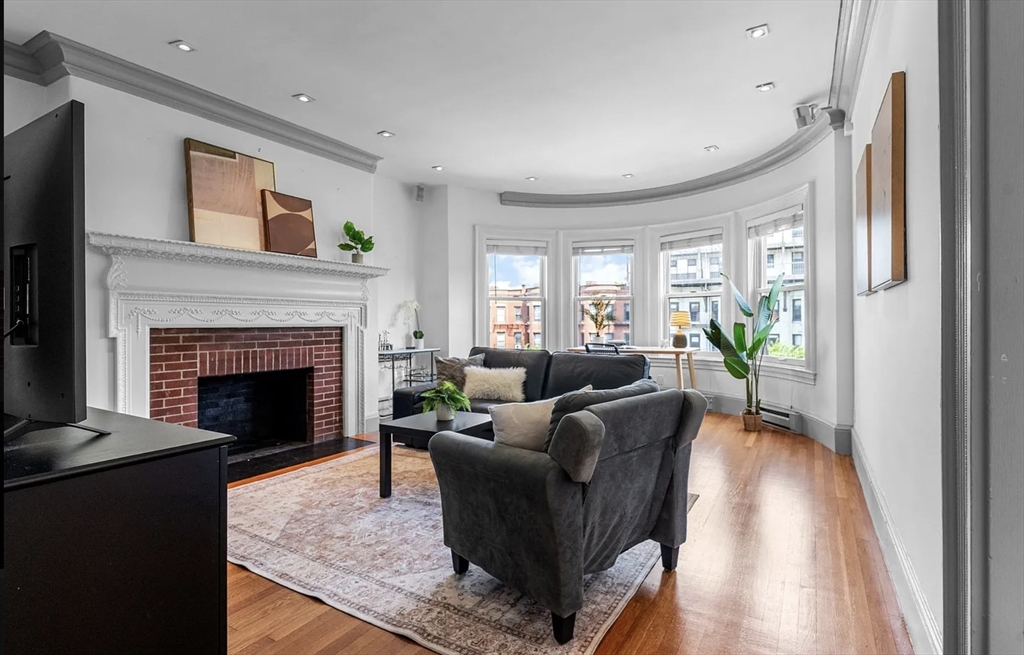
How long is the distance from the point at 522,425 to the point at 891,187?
1.65m

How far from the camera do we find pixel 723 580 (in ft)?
7.77

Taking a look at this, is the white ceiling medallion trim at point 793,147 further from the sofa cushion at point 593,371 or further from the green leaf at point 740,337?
the sofa cushion at point 593,371

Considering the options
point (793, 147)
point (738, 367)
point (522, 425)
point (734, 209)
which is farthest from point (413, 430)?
point (734, 209)

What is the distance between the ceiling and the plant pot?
8.38ft

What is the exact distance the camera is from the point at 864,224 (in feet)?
10.0

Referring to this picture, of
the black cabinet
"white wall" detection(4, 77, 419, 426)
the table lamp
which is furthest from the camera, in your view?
the table lamp

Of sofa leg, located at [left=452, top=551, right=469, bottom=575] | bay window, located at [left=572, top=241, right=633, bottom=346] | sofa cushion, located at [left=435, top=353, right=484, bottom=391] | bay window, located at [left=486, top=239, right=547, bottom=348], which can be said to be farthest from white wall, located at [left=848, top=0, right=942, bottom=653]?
bay window, located at [left=486, top=239, right=547, bottom=348]

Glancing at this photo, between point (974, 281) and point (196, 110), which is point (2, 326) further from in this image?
point (196, 110)

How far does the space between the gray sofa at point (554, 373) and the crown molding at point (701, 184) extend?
2.47 m

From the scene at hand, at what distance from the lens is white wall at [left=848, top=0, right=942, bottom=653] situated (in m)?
1.67

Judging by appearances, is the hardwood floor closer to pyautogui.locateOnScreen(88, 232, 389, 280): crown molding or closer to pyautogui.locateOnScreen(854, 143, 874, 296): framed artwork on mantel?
pyautogui.locateOnScreen(854, 143, 874, 296): framed artwork on mantel

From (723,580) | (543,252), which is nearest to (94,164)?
(723,580)

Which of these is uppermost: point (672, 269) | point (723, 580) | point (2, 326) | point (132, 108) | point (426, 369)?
point (132, 108)

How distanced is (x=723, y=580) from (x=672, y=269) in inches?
194
